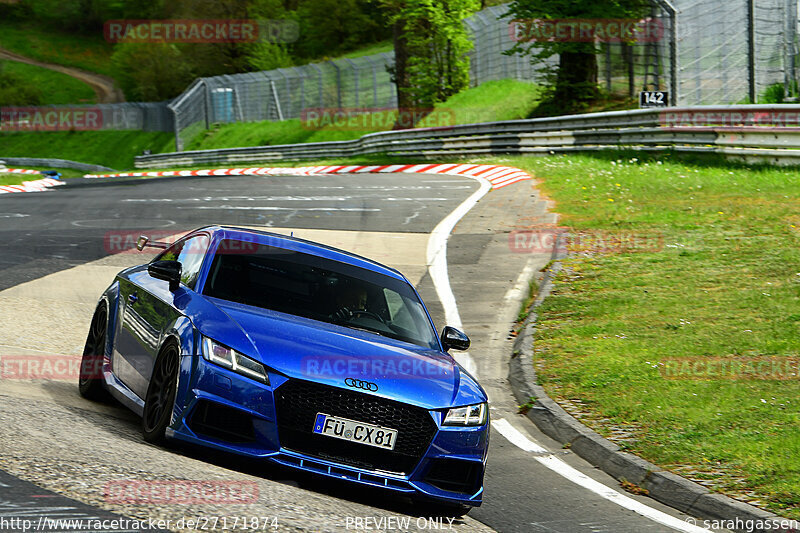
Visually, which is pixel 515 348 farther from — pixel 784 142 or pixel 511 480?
pixel 784 142

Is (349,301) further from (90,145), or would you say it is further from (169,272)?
(90,145)

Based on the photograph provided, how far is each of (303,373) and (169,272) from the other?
5.49ft

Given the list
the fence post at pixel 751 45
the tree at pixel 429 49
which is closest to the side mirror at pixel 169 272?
the fence post at pixel 751 45

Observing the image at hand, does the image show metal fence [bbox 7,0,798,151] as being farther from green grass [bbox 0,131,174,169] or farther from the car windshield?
green grass [bbox 0,131,174,169]

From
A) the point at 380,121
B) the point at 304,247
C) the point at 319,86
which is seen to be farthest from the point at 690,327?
the point at 319,86

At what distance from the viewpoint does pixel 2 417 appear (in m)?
5.79

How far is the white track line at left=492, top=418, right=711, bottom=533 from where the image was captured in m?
6.15

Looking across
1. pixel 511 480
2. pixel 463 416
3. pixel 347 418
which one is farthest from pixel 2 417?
pixel 511 480

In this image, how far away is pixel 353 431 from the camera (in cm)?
551

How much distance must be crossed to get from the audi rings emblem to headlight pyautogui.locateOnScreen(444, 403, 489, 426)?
507mm

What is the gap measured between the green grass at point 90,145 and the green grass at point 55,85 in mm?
20182

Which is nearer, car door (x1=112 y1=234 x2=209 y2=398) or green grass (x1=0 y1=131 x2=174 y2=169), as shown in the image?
car door (x1=112 y1=234 x2=209 y2=398)

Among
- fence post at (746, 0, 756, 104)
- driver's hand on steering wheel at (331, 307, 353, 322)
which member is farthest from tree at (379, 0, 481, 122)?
driver's hand on steering wheel at (331, 307, 353, 322)

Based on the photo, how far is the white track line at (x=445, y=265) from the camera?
1070cm
